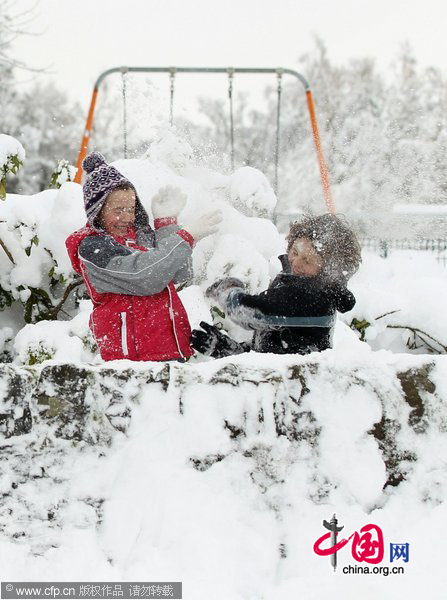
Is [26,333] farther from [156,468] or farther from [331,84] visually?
[331,84]

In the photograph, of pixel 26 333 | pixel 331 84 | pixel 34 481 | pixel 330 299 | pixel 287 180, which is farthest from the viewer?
pixel 331 84

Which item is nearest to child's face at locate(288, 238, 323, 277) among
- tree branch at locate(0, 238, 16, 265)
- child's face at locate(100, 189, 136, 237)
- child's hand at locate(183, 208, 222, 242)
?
child's hand at locate(183, 208, 222, 242)

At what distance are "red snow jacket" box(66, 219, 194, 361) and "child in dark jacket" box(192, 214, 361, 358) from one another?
13 cm

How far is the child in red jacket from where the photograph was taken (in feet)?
6.57

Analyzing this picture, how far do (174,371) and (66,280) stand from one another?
2.40 metres

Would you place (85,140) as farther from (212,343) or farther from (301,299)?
(301,299)

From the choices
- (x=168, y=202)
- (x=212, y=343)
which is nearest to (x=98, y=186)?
(x=168, y=202)

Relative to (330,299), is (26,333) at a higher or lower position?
lower

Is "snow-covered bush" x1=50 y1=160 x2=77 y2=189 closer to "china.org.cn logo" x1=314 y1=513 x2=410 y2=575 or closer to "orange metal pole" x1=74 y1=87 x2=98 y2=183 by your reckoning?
"orange metal pole" x1=74 y1=87 x2=98 y2=183

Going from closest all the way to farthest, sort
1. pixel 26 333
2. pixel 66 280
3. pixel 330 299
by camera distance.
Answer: pixel 330 299 → pixel 26 333 → pixel 66 280

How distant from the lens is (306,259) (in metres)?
2.16

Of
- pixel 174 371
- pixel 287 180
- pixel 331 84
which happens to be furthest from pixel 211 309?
pixel 331 84

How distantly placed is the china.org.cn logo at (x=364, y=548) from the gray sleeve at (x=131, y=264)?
0.93m

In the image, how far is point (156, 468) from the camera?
1426 mm
